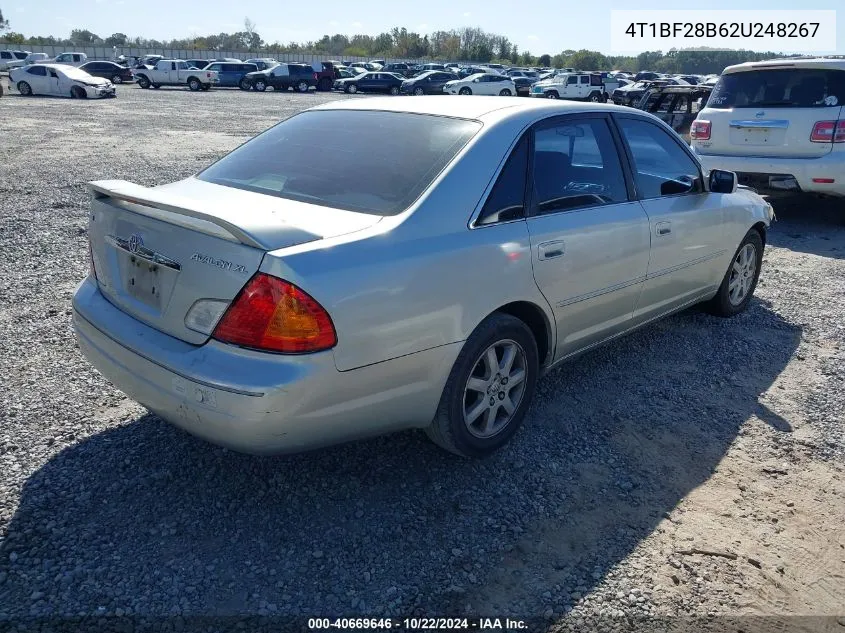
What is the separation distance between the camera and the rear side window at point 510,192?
318cm

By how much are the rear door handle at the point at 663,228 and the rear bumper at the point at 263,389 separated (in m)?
1.81

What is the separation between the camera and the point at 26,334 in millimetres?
4582

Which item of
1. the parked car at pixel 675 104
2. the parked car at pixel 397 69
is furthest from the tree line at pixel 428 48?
the parked car at pixel 675 104

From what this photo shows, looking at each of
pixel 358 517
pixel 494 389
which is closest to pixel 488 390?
pixel 494 389

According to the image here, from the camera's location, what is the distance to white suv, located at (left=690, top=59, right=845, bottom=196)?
24.9 feet

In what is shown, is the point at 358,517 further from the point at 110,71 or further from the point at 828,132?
the point at 110,71

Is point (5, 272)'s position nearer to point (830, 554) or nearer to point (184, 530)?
point (184, 530)

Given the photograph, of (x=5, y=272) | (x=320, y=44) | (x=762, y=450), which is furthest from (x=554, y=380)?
(x=320, y=44)

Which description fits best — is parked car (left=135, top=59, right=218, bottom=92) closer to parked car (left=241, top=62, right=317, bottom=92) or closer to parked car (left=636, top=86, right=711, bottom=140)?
parked car (left=241, top=62, right=317, bottom=92)

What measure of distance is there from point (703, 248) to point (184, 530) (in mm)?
3659

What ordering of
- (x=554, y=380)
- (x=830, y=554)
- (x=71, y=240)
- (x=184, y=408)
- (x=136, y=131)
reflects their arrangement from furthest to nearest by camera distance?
(x=136, y=131), (x=71, y=240), (x=554, y=380), (x=830, y=554), (x=184, y=408)

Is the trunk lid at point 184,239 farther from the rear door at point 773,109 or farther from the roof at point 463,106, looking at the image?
the rear door at point 773,109

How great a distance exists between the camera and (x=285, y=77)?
4175cm

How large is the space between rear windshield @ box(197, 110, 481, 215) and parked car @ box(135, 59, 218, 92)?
4078cm
